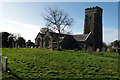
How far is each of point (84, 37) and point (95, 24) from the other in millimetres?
14740

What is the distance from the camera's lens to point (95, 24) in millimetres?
53000

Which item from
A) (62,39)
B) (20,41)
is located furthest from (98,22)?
(20,41)

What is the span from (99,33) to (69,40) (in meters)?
20.3

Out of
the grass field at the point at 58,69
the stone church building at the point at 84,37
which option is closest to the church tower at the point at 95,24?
the stone church building at the point at 84,37

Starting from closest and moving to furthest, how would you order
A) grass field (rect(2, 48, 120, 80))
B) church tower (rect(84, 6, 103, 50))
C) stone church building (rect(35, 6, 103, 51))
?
grass field (rect(2, 48, 120, 80))
stone church building (rect(35, 6, 103, 51))
church tower (rect(84, 6, 103, 50))

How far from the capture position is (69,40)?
4125 cm

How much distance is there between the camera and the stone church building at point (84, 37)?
132 ft

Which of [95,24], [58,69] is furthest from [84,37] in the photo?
[58,69]

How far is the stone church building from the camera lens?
40106mm

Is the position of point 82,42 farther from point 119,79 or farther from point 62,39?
point 119,79

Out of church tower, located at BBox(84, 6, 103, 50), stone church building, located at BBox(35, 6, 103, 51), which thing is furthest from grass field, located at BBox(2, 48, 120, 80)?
church tower, located at BBox(84, 6, 103, 50)

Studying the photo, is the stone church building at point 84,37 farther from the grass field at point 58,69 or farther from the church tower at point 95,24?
the grass field at point 58,69

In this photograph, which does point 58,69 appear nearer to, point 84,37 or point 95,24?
point 84,37

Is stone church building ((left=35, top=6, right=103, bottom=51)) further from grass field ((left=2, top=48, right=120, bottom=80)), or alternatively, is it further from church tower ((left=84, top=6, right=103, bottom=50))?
grass field ((left=2, top=48, right=120, bottom=80))
